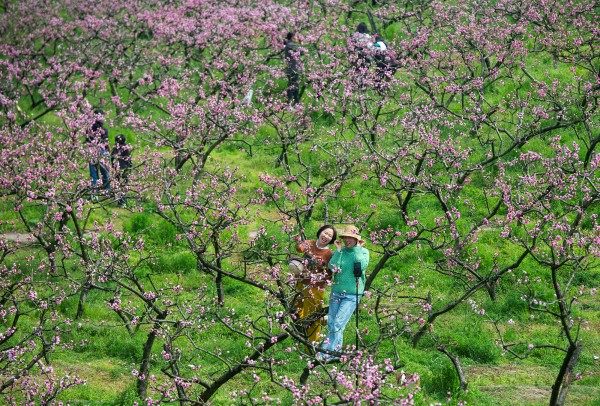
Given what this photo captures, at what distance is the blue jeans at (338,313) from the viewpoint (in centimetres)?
1216

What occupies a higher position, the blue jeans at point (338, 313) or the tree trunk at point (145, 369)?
the blue jeans at point (338, 313)

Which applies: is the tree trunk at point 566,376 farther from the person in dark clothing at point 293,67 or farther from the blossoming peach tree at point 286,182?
the person in dark clothing at point 293,67

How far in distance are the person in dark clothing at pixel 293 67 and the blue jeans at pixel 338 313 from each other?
11.6 metres

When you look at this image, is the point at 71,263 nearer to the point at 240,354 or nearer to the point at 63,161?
the point at 63,161

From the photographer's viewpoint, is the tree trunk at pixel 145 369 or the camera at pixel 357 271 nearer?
the camera at pixel 357 271

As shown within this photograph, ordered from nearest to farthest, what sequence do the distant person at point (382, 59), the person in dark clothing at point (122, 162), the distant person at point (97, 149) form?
the distant person at point (97, 149), the person in dark clothing at point (122, 162), the distant person at point (382, 59)

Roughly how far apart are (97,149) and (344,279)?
7.16 meters

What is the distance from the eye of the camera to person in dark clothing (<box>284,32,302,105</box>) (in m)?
23.2

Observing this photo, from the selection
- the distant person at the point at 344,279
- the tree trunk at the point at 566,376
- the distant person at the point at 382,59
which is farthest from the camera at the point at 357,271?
the distant person at the point at 382,59

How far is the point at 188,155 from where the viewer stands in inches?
725

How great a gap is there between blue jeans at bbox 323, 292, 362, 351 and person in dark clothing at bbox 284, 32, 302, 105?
1157cm

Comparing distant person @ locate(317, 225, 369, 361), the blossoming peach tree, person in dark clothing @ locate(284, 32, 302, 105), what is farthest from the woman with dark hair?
person in dark clothing @ locate(284, 32, 302, 105)

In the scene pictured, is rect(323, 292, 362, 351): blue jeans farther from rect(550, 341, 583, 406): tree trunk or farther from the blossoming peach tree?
rect(550, 341, 583, 406): tree trunk

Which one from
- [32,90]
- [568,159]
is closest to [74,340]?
[568,159]
